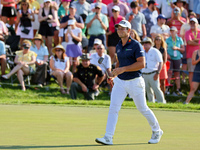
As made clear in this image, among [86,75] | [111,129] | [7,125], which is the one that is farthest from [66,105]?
[111,129]

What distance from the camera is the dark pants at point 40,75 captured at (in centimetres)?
1441

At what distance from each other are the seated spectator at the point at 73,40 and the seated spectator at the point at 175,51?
2763mm

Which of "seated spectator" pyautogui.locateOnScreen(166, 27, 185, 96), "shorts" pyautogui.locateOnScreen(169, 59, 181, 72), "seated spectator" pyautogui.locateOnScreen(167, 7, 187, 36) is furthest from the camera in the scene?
"seated spectator" pyautogui.locateOnScreen(167, 7, 187, 36)

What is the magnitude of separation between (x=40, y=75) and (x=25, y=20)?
Answer: 91.9 inches

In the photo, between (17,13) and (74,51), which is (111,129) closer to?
(74,51)

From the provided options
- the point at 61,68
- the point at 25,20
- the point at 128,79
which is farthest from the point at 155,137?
the point at 25,20

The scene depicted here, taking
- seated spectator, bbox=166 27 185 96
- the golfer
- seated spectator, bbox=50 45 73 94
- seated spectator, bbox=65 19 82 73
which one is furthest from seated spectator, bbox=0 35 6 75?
the golfer

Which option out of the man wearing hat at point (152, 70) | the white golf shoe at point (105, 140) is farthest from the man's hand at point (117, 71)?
the man wearing hat at point (152, 70)

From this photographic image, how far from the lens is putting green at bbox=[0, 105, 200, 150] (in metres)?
6.03

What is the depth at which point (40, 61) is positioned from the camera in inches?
574

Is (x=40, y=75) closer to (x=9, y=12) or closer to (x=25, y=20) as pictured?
(x=25, y=20)

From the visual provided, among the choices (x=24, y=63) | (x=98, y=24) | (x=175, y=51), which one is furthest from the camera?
(x=98, y=24)

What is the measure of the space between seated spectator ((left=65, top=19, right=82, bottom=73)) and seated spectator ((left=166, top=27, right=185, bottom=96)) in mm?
2763

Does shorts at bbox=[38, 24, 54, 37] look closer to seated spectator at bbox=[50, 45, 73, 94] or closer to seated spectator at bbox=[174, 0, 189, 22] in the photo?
seated spectator at bbox=[50, 45, 73, 94]
